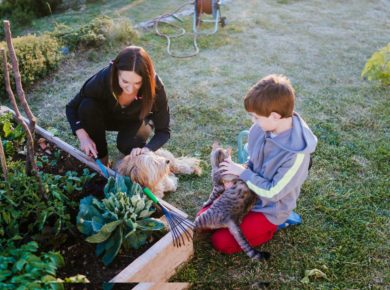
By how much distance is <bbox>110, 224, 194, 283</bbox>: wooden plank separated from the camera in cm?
217

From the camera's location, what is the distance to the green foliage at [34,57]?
4656mm

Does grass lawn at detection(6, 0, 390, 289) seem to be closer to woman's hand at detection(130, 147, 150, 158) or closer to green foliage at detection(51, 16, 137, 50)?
green foliage at detection(51, 16, 137, 50)

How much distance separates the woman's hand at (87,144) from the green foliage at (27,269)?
103 cm

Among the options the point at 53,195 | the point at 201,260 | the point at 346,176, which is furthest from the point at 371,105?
the point at 53,195

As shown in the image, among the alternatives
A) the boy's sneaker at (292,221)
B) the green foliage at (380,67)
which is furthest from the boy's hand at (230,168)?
the green foliage at (380,67)

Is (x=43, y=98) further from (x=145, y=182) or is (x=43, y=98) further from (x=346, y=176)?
(x=346, y=176)

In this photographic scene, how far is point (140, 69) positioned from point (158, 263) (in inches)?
49.0

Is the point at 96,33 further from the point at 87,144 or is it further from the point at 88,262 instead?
the point at 88,262

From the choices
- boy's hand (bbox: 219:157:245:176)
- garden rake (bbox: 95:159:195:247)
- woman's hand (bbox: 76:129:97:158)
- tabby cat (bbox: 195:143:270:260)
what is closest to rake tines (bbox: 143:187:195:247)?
garden rake (bbox: 95:159:195:247)

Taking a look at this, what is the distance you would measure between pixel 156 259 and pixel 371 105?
10.7 feet

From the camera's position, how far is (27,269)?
187 cm

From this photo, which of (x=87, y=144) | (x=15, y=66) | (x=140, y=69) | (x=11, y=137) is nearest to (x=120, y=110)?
(x=87, y=144)

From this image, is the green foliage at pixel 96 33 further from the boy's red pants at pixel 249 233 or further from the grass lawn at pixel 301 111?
the boy's red pants at pixel 249 233

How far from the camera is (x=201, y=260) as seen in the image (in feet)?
8.75
